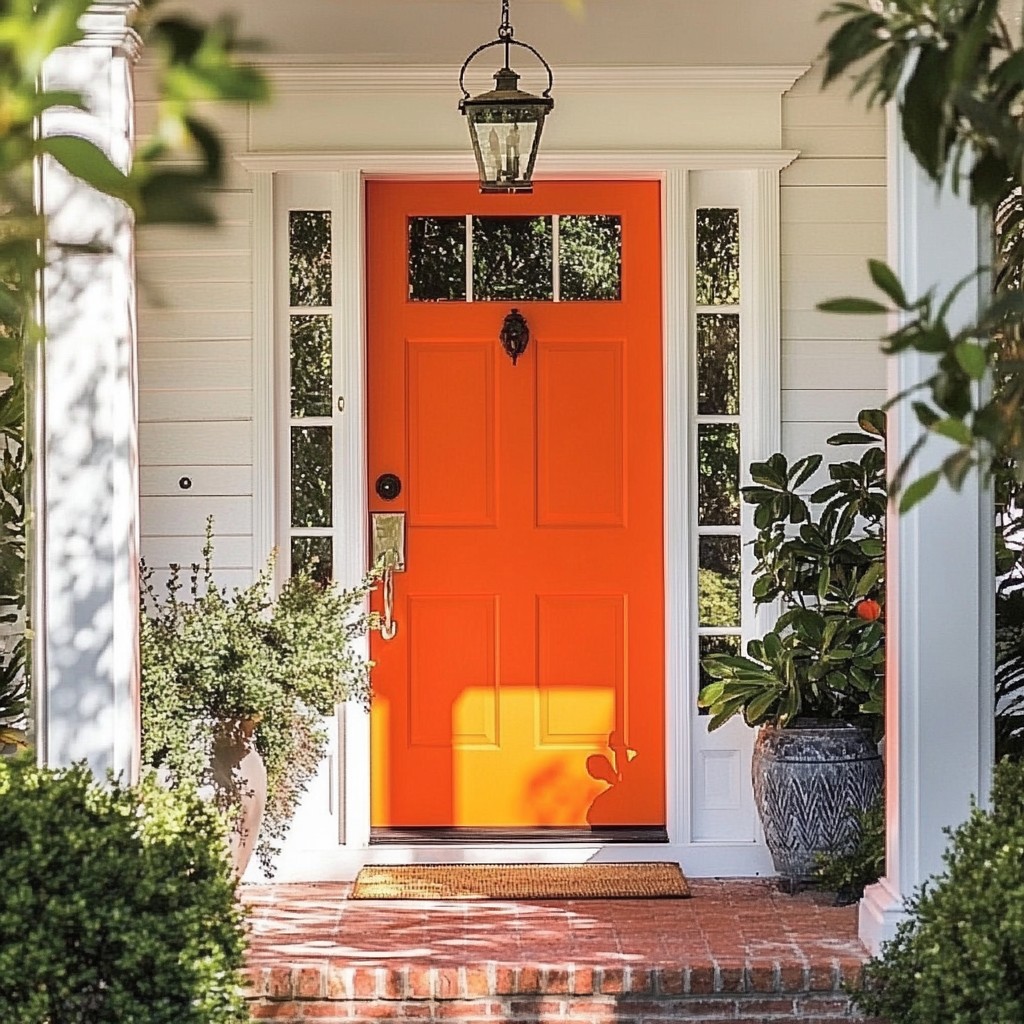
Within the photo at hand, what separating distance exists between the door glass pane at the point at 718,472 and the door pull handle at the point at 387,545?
0.96 meters

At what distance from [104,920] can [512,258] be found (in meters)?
2.77

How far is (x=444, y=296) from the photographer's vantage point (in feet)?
17.6

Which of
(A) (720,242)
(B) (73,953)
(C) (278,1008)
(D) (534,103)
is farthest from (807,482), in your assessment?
(B) (73,953)

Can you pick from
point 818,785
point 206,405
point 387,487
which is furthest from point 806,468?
point 206,405

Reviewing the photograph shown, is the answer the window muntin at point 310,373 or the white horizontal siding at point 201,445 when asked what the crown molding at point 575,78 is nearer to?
the window muntin at point 310,373

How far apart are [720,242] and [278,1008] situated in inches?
107

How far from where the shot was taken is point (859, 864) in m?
4.79

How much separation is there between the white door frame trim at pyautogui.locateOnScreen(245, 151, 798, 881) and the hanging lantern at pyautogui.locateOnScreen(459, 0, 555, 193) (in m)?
0.71

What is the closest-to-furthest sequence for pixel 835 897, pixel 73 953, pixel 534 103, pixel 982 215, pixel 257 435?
pixel 73 953 < pixel 982 215 < pixel 534 103 < pixel 835 897 < pixel 257 435

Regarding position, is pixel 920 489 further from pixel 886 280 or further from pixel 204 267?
pixel 204 267

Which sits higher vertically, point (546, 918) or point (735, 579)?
point (735, 579)

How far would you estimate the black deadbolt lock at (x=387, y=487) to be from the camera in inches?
210

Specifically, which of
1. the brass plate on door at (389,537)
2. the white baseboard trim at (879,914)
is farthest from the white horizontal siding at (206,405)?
the white baseboard trim at (879,914)

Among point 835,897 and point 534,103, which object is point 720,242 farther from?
point 835,897
